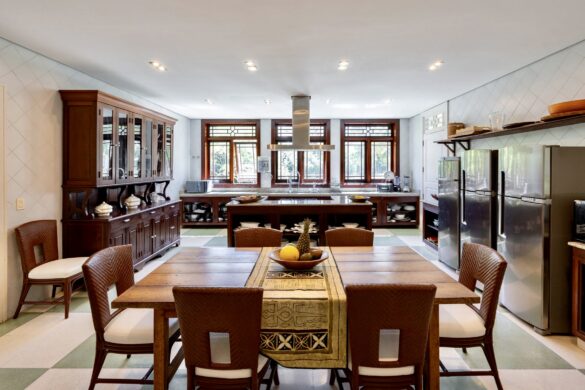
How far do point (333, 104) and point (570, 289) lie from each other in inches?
189

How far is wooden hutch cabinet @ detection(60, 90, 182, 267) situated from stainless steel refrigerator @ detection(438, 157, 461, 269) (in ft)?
13.9

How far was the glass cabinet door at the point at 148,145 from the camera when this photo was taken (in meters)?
5.29

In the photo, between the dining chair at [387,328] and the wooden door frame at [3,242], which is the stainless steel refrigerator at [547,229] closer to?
the dining chair at [387,328]

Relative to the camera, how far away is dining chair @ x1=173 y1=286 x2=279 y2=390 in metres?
1.53

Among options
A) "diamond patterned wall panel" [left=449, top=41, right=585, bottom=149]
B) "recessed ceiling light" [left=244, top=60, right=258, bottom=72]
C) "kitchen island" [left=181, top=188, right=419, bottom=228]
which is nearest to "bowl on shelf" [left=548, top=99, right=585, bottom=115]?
"diamond patterned wall panel" [left=449, top=41, right=585, bottom=149]

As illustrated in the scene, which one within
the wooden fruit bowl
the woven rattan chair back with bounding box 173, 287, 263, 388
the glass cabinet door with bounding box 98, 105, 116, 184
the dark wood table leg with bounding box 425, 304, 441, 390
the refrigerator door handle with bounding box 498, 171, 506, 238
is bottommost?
the dark wood table leg with bounding box 425, 304, 441, 390

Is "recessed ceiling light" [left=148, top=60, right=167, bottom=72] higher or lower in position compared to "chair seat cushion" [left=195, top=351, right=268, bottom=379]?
higher

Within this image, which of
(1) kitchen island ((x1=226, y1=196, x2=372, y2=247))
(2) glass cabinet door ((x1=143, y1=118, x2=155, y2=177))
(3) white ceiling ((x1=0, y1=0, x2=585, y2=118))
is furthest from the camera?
(2) glass cabinet door ((x1=143, y1=118, x2=155, y2=177))

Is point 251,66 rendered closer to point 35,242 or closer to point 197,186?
point 35,242

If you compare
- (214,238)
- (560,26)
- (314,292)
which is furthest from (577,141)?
(214,238)

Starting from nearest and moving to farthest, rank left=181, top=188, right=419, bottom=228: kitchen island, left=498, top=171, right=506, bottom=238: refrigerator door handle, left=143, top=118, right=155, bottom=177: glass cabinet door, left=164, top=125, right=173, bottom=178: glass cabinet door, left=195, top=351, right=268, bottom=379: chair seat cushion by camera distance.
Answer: left=195, top=351, right=268, bottom=379: chair seat cushion < left=498, top=171, right=506, bottom=238: refrigerator door handle < left=143, top=118, right=155, bottom=177: glass cabinet door < left=164, top=125, right=173, bottom=178: glass cabinet door < left=181, top=188, right=419, bottom=228: kitchen island

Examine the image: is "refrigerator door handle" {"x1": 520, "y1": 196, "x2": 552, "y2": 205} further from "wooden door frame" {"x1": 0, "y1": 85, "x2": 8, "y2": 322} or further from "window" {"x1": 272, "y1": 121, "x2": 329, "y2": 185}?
"window" {"x1": 272, "y1": 121, "x2": 329, "y2": 185}

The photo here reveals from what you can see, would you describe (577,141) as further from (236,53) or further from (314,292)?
(236,53)

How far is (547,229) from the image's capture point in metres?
2.98
